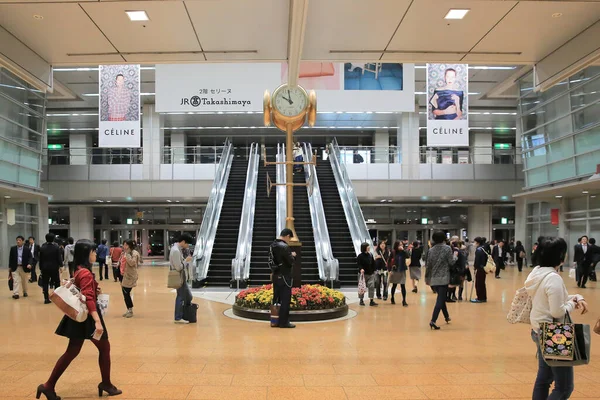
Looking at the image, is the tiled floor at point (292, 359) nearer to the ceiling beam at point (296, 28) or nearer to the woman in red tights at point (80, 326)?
the woman in red tights at point (80, 326)

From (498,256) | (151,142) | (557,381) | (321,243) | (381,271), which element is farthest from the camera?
(151,142)

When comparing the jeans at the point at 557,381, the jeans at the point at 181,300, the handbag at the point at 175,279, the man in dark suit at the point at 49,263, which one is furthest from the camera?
the man in dark suit at the point at 49,263

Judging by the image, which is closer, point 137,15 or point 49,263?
point 137,15

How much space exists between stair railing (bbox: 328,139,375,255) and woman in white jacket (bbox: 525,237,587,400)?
8542 millimetres

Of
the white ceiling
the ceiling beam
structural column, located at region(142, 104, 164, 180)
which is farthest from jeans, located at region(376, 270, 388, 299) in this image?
structural column, located at region(142, 104, 164, 180)

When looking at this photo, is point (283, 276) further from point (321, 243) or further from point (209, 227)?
point (209, 227)

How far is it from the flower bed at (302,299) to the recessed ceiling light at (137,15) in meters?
4.87

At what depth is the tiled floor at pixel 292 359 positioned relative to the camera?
482 centimetres

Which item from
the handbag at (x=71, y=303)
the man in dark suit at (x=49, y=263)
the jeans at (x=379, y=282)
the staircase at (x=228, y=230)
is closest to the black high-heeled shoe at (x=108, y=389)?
the handbag at (x=71, y=303)

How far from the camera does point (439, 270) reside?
320 inches

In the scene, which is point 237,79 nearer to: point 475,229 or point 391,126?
point 391,126

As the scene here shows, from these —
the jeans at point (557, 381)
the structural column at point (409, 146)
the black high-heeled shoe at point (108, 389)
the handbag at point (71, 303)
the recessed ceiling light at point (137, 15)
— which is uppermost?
the structural column at point (409, 146)

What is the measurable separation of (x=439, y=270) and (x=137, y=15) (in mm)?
5500

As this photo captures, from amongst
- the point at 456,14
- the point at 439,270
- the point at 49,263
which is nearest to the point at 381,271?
the point at 439,270
